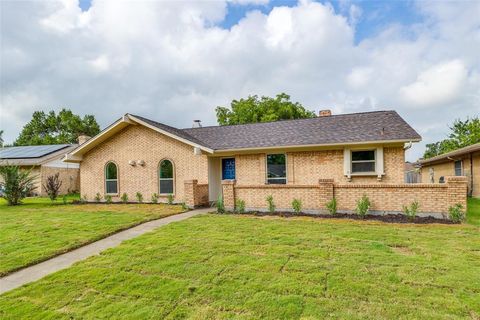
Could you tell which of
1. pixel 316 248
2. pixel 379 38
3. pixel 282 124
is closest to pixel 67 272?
pixel 316 248

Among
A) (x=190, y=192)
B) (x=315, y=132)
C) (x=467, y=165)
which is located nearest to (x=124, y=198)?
(x=190, y=192)

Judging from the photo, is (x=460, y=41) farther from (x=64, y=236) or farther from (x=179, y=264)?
(x=64, y=236)

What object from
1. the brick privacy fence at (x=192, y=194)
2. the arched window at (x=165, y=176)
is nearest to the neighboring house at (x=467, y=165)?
the brick privacy fence at (x=192, y=194)

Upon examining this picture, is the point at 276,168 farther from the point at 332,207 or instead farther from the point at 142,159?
the point at 142,159

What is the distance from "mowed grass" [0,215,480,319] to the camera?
10.8 ft

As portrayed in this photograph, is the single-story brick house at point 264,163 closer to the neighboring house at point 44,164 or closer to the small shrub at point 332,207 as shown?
the small shrub at point 332,207

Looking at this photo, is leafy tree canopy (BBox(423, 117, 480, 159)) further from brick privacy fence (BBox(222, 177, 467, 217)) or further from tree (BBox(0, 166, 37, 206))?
tree (BBox(0, 166, 37, 206))

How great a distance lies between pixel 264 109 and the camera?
36.0 m

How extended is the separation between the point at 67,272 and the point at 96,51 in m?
14.4

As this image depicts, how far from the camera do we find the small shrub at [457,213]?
27.0 feet

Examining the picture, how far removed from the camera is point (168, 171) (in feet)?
45.2

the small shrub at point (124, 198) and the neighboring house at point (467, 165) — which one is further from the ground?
the neighboring house at point (467, 165)

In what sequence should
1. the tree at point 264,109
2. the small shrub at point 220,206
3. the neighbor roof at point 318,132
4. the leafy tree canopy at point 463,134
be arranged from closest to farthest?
the small shrub at point 220,206
the neighbor roof at point 318,132
the leafy tree canopy at point 463,134
the tree at point 264,109

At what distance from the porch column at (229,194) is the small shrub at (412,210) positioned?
590 centimetres
